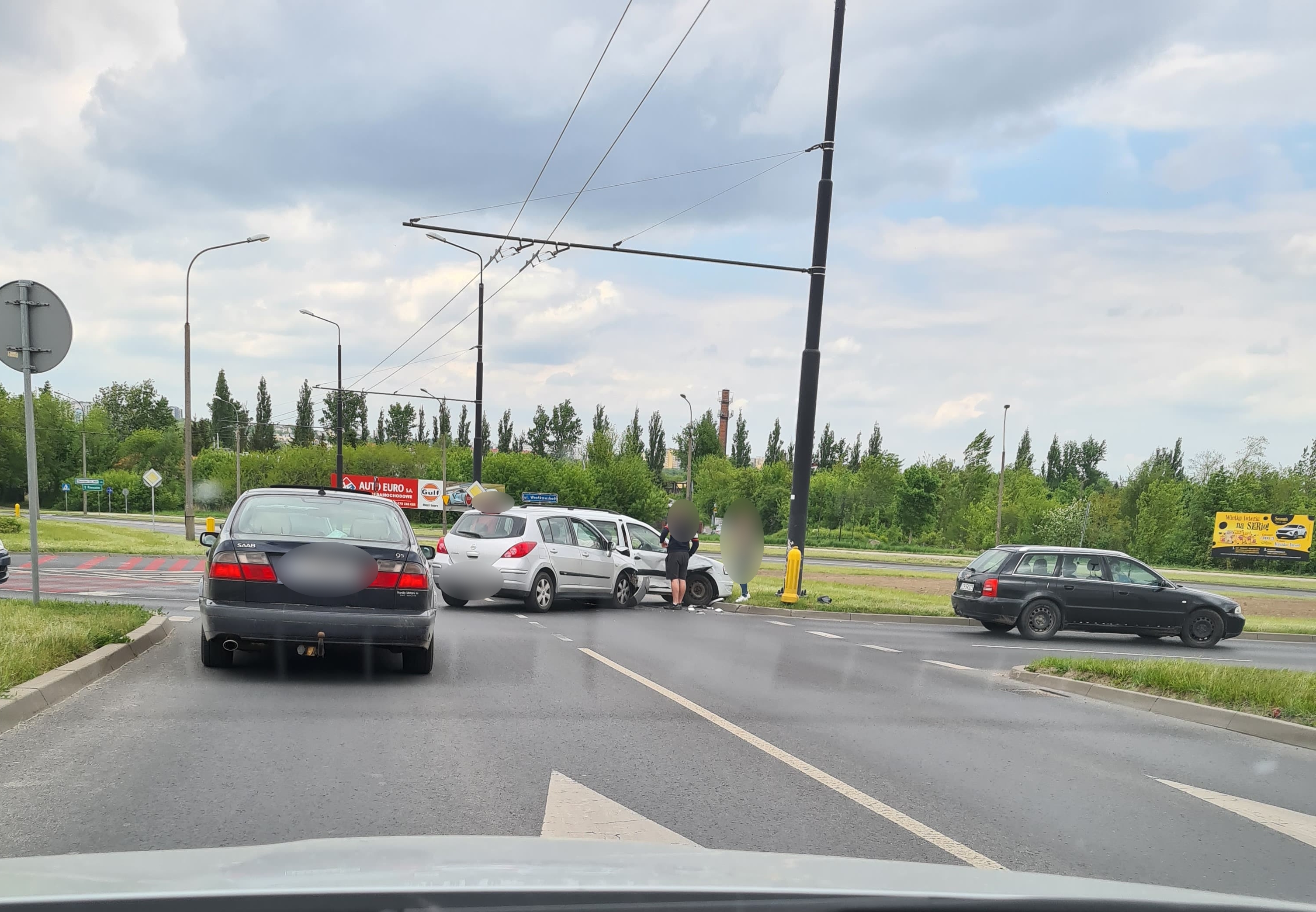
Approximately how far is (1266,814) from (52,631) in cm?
890

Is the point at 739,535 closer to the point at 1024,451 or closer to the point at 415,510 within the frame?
the point at 415,510

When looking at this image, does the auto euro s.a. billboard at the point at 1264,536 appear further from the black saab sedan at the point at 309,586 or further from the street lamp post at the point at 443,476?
the black saab sedan at the point at 309,586

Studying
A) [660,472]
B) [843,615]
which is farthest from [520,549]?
[660,472]

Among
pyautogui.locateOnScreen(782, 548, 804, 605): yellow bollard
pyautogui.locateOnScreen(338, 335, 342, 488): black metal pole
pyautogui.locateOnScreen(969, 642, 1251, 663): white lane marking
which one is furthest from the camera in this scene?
pyautogui.locateOnScreen(338, 335, 342, 488): black metal pole

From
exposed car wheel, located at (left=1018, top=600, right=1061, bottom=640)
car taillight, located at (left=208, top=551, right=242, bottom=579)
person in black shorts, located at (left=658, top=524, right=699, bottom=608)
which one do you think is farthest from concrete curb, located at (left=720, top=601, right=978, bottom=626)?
car taillight, located at (left=208, top=551, right=242, bottom=579)

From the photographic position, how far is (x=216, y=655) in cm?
850

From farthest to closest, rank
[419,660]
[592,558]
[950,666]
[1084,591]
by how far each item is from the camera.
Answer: [592,558], [1084,591], [950,666], [419,660]

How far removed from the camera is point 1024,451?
13150 cm

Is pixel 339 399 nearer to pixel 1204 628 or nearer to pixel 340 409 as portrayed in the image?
pixel 340 409

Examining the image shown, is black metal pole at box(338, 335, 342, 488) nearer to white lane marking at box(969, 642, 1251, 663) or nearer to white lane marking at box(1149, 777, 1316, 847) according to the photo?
white lane marking at box(969, 642, 1251, 663)

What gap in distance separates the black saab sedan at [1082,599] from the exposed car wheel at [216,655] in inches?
458

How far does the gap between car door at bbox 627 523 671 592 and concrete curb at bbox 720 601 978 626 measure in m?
1.27

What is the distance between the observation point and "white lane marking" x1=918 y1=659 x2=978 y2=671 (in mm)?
11336

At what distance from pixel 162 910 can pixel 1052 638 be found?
1683cm
